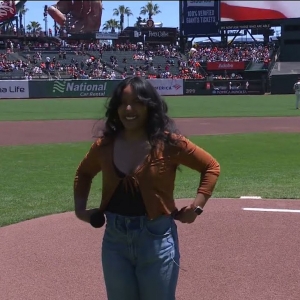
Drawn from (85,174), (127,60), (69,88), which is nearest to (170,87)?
(69,88)

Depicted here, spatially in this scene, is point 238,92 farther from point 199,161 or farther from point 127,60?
point 199,161

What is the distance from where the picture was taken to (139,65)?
6519cm

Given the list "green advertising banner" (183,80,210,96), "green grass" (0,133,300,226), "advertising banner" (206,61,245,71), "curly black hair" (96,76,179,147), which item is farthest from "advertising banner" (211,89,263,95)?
"curly black hair" (96,76,179,147)

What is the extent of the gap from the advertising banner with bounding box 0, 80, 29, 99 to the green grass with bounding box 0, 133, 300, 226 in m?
30.6

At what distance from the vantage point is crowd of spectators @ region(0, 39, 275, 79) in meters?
59.2

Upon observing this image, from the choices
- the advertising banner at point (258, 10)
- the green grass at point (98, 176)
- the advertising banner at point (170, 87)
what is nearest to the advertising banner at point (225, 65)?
the advertising banner at point (258, 10)

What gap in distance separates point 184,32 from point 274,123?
47769mm

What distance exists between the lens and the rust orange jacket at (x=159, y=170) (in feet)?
11.7

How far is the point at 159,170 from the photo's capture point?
3.59 metres

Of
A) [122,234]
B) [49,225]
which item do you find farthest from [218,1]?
[122,234]

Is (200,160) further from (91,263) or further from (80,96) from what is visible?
(80,96)

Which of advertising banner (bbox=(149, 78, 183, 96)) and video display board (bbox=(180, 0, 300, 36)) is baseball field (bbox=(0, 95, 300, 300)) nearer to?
advertising banner (bbox=(149, 78, 183, 96))

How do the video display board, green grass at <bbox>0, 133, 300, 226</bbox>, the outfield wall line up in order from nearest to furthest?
green grass at <bbox>0, 133, 300, 226</bbox> < the outfield wall < the video display board

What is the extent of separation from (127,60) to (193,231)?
6043 cm
